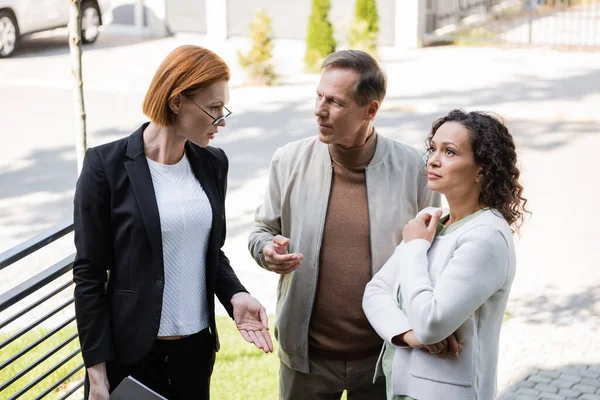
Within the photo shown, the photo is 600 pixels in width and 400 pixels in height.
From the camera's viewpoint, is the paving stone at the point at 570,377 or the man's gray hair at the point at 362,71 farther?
the paving stone at the point at 570,377

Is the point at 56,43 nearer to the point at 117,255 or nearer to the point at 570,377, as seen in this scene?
the point at 570,377

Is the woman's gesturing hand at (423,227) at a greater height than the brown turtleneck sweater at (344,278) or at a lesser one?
greater

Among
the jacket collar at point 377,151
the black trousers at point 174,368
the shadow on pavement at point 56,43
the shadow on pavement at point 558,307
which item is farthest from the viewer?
the shadow on pavement at point 56,43

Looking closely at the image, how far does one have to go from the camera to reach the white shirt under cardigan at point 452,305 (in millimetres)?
2742

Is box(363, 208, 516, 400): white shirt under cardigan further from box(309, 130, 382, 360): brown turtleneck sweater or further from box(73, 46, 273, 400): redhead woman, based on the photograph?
box(73, 46, 273, 400): redhead woman

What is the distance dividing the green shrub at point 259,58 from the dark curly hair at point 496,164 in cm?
1440

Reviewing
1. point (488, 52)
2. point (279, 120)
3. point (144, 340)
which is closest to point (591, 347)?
point (144, 340)

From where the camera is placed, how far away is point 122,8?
78.7 feet

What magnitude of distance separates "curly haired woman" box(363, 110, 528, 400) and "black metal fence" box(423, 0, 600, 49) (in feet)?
60.2

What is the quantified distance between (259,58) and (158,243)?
14334 mm

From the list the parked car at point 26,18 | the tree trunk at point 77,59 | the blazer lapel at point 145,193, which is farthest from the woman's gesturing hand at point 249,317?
the parked car at point 26,18

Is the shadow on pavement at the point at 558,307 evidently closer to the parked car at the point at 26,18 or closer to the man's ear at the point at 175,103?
the man's ear at the point at 175,103

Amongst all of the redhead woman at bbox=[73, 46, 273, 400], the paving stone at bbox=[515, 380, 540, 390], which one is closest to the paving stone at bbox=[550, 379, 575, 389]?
the paving stone at bbox=[515, 380, 540, 390]

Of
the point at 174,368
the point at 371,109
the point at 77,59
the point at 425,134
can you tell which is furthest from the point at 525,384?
the point at 425,134
